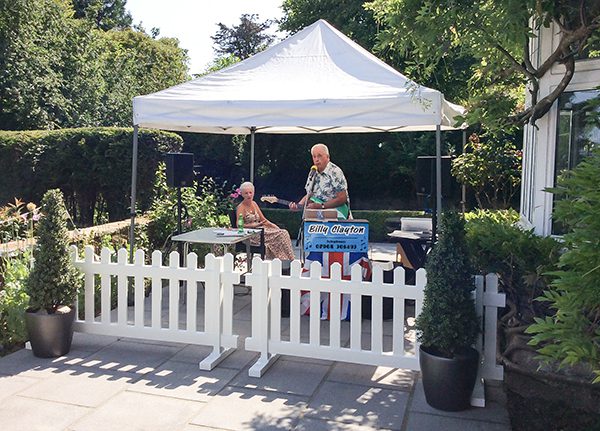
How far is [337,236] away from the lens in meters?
5.20

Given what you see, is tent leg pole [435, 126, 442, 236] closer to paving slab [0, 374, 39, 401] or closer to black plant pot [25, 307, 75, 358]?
black plant pot [25, 307, 75, 358]

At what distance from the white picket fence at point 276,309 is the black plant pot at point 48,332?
31 cm

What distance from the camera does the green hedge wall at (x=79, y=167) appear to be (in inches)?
341

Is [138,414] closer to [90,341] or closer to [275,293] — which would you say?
[275,293]

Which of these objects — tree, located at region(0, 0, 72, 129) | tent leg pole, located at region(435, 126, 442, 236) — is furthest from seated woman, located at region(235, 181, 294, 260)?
tree, located at region(0, 0, 72, 129)

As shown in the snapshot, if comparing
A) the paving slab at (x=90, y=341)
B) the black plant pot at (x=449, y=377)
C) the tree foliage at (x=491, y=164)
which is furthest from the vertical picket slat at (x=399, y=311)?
the tree foliage at (x=491, y=164)

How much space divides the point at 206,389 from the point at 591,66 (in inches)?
137

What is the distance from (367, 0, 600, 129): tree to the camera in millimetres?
3459

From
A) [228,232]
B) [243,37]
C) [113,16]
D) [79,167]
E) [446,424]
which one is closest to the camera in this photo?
[446,424]

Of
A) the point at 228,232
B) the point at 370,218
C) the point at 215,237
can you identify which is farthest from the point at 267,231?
the point at 370,218

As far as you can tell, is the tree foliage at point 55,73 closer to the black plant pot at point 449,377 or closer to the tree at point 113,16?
the black plant pot at point 449,377

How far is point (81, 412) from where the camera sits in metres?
3.35

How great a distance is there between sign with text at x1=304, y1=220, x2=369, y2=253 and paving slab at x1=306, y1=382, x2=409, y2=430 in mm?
1616

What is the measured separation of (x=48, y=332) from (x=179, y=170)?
8.82ft
